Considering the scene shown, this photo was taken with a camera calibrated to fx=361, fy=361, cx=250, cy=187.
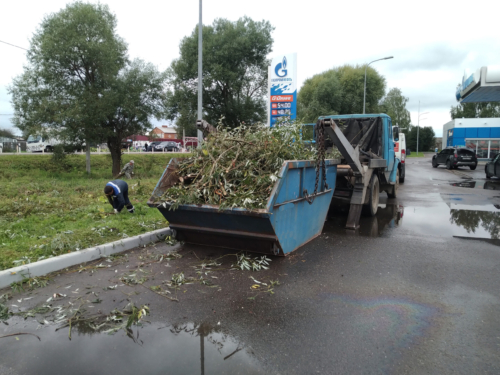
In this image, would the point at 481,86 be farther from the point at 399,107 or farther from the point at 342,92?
the point at 399,107

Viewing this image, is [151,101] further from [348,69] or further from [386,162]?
[348,69]

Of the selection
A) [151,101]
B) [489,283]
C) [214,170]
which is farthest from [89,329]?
[151,101]

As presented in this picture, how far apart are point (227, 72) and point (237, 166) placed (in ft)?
64.4

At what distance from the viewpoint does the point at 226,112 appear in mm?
25719

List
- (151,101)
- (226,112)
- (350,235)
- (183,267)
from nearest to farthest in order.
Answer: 1. (183,267)
2. (350,235)
3. (151,101)
4. (226,112)

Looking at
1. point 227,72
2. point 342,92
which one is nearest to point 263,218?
point 227,72

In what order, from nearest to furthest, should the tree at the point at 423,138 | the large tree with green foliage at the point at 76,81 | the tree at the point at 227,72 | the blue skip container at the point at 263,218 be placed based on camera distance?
1. the blue skip container at the point at 263,218
2. the large tree with green foliage at the point at 76,81
3. the tree at the point at 227,72
4. the tree at the point at 423,138

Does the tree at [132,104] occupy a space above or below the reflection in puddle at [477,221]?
above

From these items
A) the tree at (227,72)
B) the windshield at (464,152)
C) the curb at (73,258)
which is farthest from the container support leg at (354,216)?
the windshield at (464,152)

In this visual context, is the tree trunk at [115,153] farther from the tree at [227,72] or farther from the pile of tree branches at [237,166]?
the pile of tree branches at [237,166]

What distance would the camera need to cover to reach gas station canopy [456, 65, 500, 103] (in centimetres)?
2086

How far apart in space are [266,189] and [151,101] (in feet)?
51.8

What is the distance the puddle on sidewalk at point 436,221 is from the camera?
7750 mm

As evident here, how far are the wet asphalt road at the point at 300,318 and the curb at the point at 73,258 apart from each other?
0.27 meters
